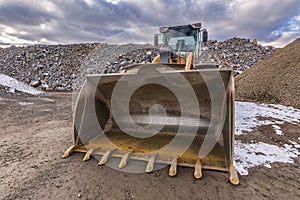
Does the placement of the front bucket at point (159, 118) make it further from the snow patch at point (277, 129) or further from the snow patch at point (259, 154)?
the snow patch at point (277, 129)

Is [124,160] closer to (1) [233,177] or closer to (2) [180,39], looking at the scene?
(1) [233,177]

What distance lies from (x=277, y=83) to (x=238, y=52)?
11.8m

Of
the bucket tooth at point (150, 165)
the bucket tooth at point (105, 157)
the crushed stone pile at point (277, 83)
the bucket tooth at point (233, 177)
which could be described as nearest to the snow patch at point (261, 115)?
the crushed stone pile at point (277, 83)

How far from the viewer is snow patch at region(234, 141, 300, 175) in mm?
2209

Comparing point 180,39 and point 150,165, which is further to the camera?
point 180,39

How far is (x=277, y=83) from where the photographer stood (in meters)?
6.64

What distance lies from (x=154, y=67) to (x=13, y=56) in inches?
852

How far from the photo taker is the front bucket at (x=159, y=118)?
6.81 ft

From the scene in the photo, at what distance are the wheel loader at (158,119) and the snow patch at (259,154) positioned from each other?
0.34 m

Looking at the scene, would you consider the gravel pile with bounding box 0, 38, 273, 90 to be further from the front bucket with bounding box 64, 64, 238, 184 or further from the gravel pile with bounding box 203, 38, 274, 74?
the front bucket with bounding box 64, 64, 238, 184

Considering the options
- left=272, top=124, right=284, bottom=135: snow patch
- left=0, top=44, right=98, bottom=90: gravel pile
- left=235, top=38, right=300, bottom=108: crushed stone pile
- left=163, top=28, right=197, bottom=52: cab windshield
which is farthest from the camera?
left=0, top=44, right=98, bottom=90: gravel pile

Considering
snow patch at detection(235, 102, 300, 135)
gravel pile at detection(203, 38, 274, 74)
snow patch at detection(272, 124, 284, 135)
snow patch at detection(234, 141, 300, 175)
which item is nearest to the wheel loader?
snow patch at detection(234, 141, 300, 175)

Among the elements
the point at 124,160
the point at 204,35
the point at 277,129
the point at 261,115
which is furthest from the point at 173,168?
the point at 261,115

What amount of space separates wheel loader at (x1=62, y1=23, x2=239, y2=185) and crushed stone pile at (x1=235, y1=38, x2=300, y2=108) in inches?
183
